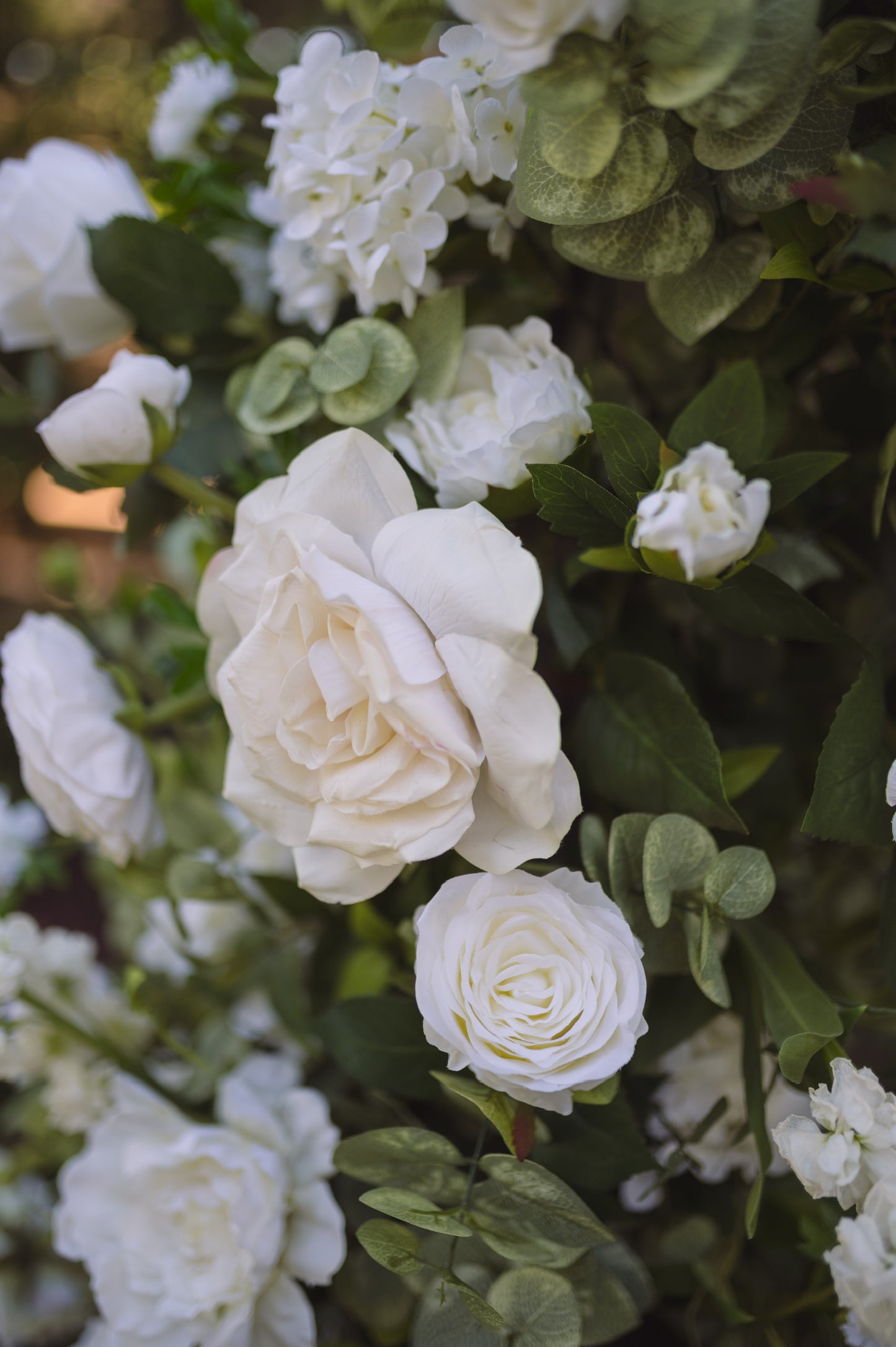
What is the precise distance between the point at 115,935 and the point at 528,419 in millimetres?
486

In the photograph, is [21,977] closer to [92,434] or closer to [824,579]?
[92,434]

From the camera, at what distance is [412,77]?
298 millimetres

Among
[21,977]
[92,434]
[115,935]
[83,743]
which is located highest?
[92,434]

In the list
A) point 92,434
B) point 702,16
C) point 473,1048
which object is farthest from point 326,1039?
point 702,16

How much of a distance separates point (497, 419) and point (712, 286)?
83mm

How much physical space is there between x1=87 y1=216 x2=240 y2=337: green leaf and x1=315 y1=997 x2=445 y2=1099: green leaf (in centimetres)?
30

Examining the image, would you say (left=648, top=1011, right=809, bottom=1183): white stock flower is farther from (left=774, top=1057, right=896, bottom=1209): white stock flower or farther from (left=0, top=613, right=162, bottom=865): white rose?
(left=0, top=613, right=162, bottom=865): white rose

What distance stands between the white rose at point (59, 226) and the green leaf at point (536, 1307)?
1.37 feet

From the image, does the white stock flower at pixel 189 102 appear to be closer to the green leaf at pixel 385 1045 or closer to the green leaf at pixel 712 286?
the green leaf at pixel 712 286

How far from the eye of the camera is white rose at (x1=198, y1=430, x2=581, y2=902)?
0.24m

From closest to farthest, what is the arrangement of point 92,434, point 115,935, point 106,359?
point 92,434, point 115,935, point 106,359

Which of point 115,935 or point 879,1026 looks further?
point 115,935

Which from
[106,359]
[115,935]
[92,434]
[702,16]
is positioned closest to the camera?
[702,16]

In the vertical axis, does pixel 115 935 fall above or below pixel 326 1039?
below
